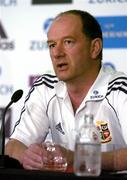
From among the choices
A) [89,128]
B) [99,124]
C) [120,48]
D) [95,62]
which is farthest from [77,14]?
[120,48]

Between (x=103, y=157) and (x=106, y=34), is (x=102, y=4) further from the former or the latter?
(x=103, y=157)

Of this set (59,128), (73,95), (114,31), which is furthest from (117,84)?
(114,31)

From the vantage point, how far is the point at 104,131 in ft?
5.62

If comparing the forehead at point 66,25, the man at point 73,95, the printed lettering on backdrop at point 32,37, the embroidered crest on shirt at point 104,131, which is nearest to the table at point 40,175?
the man at point 73,95

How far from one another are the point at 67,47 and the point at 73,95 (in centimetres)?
23

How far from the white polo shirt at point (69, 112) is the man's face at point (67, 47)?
0.12 meters

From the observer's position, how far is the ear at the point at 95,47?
1.82 m

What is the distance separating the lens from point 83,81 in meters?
1.80

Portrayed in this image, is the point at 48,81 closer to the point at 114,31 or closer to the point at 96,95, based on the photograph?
the point at 96,95

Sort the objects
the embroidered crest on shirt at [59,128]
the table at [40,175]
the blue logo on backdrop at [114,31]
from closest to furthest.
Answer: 1. the table at [40,175]
2. the embroidered crest on shirt at [59,128]
3. the blue logo on backdrop at [114,31]

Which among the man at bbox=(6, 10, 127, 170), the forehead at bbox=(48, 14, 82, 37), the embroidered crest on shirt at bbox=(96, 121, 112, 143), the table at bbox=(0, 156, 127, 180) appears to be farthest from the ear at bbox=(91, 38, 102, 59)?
the table at bbox=(0, 156, 127, 180)

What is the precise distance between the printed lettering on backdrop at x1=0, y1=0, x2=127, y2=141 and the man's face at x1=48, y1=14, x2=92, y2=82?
0.78 metres

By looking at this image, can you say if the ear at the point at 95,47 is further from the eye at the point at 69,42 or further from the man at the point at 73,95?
the eye at the point at 69,42

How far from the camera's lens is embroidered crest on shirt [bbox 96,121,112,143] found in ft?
5.62
